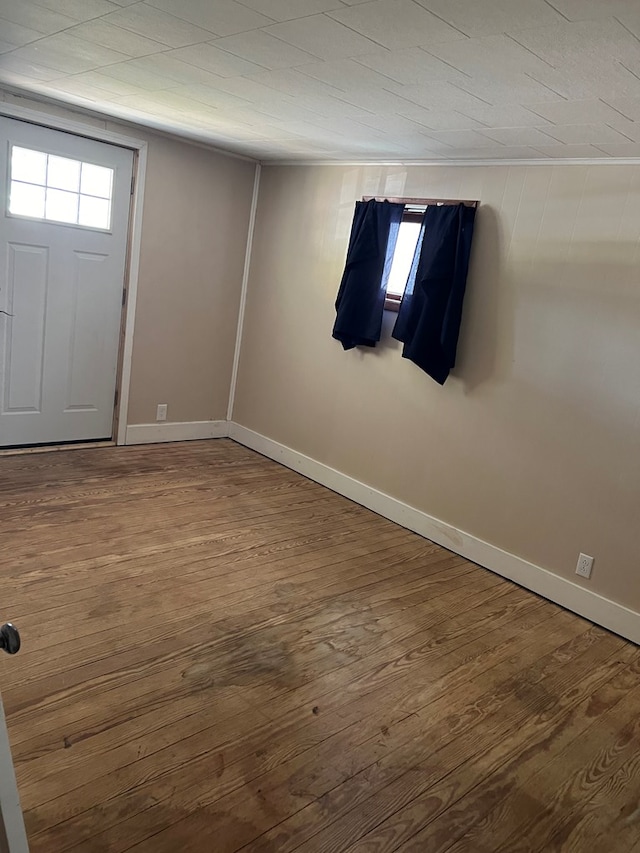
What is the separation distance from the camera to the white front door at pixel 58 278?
3.89 meters

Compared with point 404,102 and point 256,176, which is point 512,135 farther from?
point 256,176

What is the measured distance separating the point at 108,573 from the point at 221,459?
6.36ft

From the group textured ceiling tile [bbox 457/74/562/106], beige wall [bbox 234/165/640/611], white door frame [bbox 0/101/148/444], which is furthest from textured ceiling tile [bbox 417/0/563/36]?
white door frame [bbox 0/101/148/444]

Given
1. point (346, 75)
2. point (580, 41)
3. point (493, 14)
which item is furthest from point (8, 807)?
point (346, 75)

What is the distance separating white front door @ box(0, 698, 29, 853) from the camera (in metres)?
0.84

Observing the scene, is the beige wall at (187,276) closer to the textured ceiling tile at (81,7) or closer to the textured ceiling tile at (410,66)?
the textured ceiling tile at (81,7)

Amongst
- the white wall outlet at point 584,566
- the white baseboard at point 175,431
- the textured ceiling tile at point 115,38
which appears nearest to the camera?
the textured ceiling tile at point 115,38

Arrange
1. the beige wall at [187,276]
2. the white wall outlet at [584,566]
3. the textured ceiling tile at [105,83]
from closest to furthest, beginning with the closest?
the textured ceiling tile at [105,83]
the white wall outlet at [584,566]
the beige wall at [187,276]

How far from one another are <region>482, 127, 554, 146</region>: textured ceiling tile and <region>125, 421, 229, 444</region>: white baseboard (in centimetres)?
313

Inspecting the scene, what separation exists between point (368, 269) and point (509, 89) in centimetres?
189

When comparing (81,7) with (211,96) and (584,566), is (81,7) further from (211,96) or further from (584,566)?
(584,566)

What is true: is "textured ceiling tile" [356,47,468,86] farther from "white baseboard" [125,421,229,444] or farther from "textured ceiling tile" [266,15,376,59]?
"white baseboard" [125,421,229,444]

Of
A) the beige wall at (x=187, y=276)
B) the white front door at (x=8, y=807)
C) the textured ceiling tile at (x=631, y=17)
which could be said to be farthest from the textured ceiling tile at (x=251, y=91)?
the white front door at (x=8, y=807)

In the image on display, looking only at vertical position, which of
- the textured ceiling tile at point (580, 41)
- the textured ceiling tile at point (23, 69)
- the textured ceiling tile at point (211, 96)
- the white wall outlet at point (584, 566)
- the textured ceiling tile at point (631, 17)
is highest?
the textured ceiling tile at point (23, 69)
